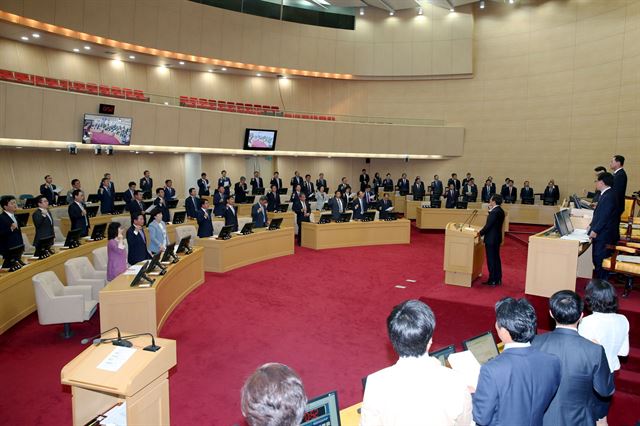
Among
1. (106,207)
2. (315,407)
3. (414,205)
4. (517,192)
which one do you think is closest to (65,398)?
(315,407)

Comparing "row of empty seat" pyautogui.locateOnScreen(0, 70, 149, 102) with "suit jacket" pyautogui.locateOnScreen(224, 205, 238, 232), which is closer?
"suit jacket" pyautogui.locateOnScreen(224, 205, 238, 232)

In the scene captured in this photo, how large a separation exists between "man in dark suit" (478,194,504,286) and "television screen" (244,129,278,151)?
11.4 meters

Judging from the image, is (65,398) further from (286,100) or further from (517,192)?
(286,100)

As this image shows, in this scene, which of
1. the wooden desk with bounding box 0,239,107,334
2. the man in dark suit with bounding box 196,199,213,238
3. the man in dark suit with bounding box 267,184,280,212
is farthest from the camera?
the man in dark suit with bounding box 267,184,280,212

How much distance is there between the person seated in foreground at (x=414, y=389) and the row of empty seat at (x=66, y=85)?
12.7 meters

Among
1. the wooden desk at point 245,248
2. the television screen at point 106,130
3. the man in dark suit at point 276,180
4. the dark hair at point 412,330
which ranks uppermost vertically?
the television screen at point 106,130

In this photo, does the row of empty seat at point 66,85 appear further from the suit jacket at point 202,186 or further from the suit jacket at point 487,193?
the suit jacket at point 487,193

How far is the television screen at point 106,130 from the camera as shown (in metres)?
13.2

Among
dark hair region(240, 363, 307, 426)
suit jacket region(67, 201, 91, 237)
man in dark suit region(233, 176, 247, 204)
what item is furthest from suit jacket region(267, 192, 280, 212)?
dark hair region(240, 363, 307, 426)

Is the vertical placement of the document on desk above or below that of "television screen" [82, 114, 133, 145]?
below

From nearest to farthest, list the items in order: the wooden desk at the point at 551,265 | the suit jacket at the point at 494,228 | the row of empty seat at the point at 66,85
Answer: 1. the wooden desk at the point at 551,265
2. the suit jacket at the point at 494,228
3. the row of empty seat at the point at 66,85

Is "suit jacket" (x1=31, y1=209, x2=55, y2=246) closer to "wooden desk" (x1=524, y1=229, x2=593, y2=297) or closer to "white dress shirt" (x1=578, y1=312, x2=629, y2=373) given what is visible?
"wooden desk" (x1=524, y1=229, x2=593, y2=297)

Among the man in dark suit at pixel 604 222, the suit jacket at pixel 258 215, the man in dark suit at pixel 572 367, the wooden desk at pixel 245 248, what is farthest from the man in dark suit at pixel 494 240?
the suit jacket at pixel 258 215

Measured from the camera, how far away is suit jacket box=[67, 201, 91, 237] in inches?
381
